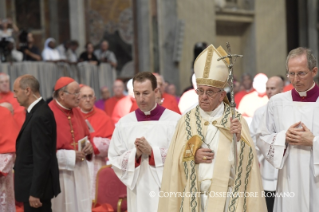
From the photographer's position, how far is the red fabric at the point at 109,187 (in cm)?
677

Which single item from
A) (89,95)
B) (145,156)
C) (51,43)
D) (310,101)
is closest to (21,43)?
(51,43)

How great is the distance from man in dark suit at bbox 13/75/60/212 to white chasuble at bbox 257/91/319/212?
1.98 metres

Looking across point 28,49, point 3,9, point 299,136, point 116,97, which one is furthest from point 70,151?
point 3,9

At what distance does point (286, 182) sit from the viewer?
15.6 feet

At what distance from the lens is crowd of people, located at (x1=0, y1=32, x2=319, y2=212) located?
4.24 m

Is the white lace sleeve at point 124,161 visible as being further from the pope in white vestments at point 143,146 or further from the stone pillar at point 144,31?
the stone pillar at point 144,31

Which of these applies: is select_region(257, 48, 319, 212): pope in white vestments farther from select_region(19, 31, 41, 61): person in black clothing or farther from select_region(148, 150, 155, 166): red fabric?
select_region(19, 31, 41, 61): person in black clothing

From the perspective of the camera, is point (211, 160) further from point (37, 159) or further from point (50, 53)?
point (50, 53)

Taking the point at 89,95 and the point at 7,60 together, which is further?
the point at 7,60

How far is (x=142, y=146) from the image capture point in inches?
197

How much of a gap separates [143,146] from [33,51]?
8.73m

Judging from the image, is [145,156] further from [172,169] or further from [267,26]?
[267,26]

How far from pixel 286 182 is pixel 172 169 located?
1.06m

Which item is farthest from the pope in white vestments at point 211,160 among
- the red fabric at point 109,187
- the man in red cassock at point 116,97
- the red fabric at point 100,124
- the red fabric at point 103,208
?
the man in red cassock at point 116,97
